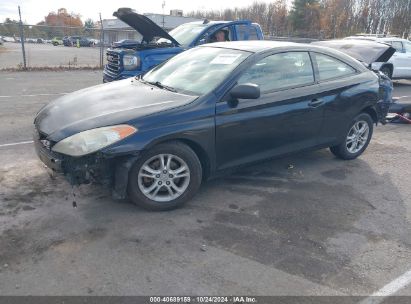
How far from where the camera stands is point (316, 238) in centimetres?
355

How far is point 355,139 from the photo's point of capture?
18.5ft

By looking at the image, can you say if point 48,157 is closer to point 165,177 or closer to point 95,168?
point 95,168

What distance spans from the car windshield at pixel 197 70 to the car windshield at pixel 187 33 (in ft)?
13.3

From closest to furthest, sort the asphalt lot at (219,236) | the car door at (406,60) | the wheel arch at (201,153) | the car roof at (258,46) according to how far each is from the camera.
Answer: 1. the asphalt lot at (219,236)
2. the wheel arch at (201,153)
3. the car roof at (258,46)
4. the car door at (406,60)

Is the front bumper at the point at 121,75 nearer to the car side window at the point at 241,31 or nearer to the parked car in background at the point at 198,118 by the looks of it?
the parked car in background at the point at 198,118

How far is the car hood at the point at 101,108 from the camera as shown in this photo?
3.64 meters

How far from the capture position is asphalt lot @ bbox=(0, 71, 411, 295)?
9.45 feet

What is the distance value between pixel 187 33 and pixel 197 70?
206 inches

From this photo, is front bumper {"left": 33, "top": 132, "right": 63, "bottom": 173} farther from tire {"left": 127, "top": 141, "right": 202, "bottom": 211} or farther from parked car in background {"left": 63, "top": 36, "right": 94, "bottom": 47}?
parked car in background {"left": 63, "top": 36, "right": 94, "bottom": 47}

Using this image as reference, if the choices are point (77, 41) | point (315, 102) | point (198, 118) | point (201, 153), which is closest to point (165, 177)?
point (201, 153)

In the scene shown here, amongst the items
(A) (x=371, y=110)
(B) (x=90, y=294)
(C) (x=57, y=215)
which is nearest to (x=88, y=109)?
(C) (x=57, y=215)

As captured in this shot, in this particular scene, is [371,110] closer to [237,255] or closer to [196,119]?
[196,119]

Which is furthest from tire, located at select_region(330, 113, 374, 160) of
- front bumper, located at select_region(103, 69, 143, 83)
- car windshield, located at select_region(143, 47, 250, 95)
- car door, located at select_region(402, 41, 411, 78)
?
car door, located at select_region(402, 41, 411, 78)

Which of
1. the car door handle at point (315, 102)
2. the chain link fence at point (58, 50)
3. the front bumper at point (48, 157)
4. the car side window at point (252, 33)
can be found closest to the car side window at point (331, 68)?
the car door handle at point (315, 102)
